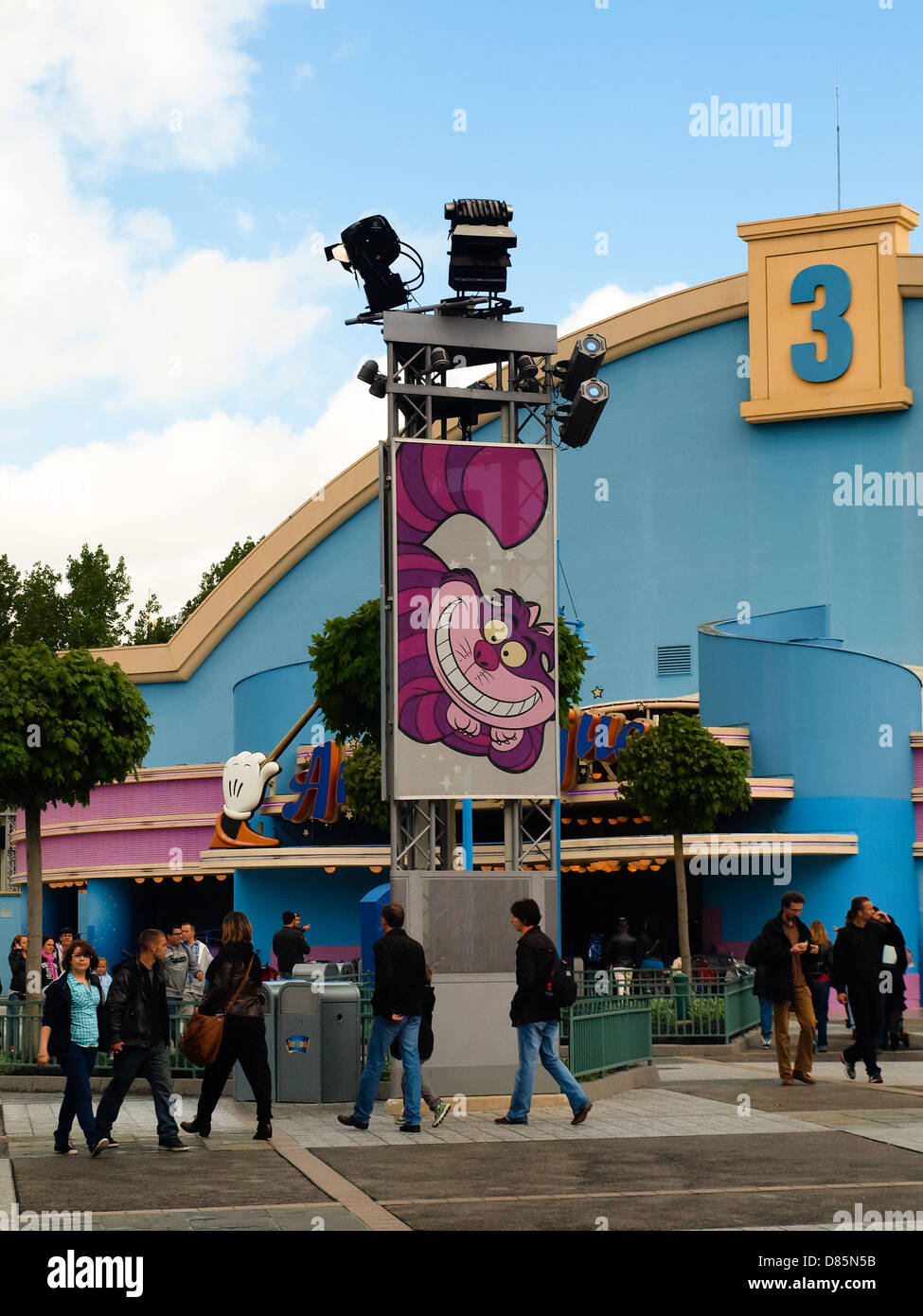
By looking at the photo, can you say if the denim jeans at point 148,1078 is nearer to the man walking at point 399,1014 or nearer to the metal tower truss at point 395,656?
the man walking at point 399,1014

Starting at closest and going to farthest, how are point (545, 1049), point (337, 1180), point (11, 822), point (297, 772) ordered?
point (337, 1180), point (545, 1049), point (297, 772), point (11, 822)

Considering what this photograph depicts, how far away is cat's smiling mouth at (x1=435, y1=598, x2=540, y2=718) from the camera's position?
14.7 metres

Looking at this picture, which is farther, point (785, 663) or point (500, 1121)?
point (785, 663)

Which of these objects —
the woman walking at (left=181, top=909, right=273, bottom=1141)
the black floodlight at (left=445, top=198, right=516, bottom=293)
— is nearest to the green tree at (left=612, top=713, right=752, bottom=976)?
the black floodlight at (left=445, top=198, right=516, bottom=293)

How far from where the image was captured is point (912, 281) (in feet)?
121

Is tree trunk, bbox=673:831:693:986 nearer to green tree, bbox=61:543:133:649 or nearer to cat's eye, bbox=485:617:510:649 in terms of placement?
cat's eye, bbox=485:617:510:649

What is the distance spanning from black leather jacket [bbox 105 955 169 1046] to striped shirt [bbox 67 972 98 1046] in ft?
0.85

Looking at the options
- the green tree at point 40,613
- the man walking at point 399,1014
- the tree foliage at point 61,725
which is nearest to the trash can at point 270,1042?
the man walking at point 399,1014

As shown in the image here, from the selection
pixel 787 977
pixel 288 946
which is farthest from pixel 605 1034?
pixel 288 946

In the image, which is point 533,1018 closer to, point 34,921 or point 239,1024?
point 239,1024

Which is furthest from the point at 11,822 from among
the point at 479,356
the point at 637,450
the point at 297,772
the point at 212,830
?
the point at 479,356

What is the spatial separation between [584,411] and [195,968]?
7.18m
